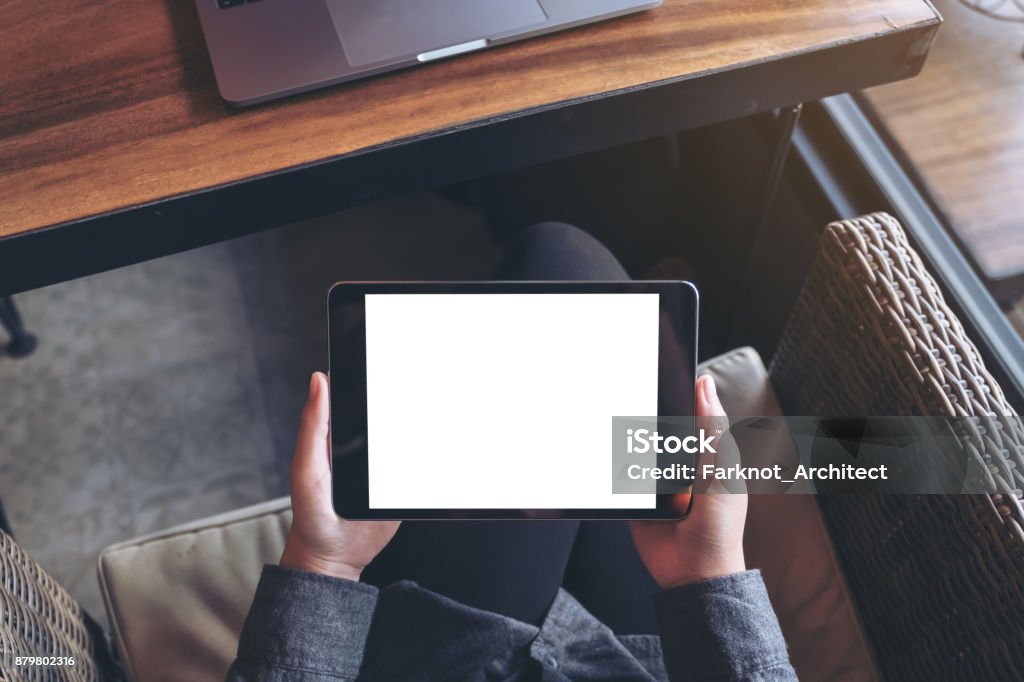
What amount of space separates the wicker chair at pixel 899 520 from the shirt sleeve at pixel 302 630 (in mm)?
121

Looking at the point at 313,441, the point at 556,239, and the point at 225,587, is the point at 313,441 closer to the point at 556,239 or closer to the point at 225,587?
the point at 225,587

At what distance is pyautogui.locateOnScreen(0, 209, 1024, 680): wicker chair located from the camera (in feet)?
1.80

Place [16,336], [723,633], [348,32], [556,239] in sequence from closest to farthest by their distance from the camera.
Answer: [723,633], [348,32], [556,239], [16,336]

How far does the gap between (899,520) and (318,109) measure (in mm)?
563

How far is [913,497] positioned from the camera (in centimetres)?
62

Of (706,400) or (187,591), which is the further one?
(187,591)

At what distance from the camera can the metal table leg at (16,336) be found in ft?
4.27

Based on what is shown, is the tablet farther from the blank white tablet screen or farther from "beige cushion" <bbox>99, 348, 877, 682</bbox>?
"beige cushion" <bbox>99, 348, 877, 682</bbox>

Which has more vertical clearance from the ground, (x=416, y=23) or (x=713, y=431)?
(x=416, y=23)

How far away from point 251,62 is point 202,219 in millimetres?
139

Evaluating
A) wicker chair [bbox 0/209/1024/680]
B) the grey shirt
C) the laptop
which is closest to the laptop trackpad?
the laptop

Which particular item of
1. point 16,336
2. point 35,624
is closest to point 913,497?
point 35,624

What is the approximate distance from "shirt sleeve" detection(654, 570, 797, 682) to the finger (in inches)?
11.4

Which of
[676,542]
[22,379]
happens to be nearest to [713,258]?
[676,542]
